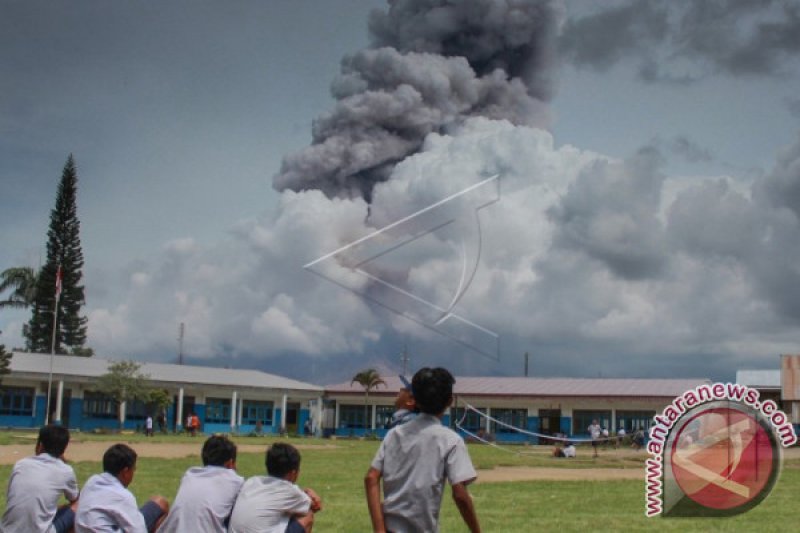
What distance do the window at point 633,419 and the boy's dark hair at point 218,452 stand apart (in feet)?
158

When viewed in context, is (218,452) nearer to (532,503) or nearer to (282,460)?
(282,460)

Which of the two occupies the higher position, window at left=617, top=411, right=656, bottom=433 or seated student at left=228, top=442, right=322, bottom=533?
window at left=617, top=411, right=656, bottom=433

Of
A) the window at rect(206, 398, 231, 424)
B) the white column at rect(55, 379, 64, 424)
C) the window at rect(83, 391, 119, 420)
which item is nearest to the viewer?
the white column at rect(55, 379, 64, 424)

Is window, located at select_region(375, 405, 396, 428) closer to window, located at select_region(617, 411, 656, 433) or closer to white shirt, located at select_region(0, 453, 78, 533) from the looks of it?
window, located at select_region(617, 411, 656, 433)

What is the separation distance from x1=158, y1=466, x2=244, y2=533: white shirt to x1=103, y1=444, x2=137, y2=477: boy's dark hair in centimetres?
45

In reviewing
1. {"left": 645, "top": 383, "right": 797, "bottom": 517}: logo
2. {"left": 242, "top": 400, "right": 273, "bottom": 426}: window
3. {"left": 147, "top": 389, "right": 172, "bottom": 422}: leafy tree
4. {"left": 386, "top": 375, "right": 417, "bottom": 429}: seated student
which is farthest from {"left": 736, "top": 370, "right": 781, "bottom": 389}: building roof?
{"left": 386, "top": 375, "right": 417, "bottom": 429}: seated student

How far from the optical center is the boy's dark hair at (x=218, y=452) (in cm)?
605

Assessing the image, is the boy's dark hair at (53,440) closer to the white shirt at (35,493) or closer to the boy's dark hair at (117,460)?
the white shirt at (35,493)

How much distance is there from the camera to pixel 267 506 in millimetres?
5621

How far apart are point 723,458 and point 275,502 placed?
616cm

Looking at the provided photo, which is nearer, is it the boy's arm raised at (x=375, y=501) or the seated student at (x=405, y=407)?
the boy's arm raised at (x=375, y=501)

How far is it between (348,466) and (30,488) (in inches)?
687

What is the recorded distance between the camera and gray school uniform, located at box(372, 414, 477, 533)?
4980mm

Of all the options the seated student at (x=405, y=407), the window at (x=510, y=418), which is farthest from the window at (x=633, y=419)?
the seated student at (x=405, y=407)
